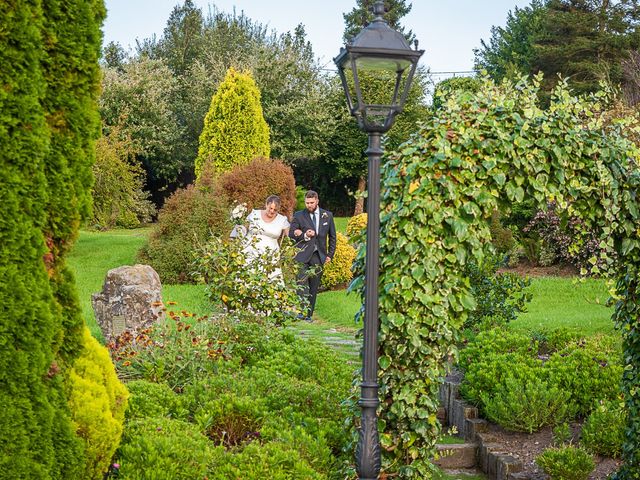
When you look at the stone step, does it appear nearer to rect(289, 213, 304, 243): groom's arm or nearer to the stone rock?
the stone rock

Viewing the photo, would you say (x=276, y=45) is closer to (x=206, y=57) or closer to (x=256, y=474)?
(x=206, y=57)

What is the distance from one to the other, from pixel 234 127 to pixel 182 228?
7157mm

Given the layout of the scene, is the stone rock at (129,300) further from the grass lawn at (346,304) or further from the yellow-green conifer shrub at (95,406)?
the yellow-green conifer shrub at (95,406)

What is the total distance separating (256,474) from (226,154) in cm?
1969

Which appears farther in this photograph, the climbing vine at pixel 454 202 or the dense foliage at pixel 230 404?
the climbing vine at pixel 454 202

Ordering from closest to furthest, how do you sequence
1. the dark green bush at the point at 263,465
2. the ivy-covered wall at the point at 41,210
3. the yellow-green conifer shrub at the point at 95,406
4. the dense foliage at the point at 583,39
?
the ivy-covered wall at the point at 41,210 → the yellow-green conifer shrub at the point at 95,406 → the dark green bush at the point at 263,465 → the dense foliage at the point at 583,39

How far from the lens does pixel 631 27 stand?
37.3 meters

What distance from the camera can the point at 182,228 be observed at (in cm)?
1773

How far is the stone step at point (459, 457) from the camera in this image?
7191 mm

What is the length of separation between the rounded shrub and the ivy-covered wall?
574 inches

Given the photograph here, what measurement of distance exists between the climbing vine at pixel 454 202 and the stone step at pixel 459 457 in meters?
1.76

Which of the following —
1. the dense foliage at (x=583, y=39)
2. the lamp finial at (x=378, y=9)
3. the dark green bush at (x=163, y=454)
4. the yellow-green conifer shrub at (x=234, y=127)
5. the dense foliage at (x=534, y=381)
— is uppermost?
the dense foliage at (x=583, y=39)

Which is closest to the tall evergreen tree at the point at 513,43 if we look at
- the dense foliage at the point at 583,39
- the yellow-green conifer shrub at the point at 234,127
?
the dense foliage at the point at 583,39

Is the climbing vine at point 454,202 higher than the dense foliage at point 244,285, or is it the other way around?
the climbing vine at point 454,202
